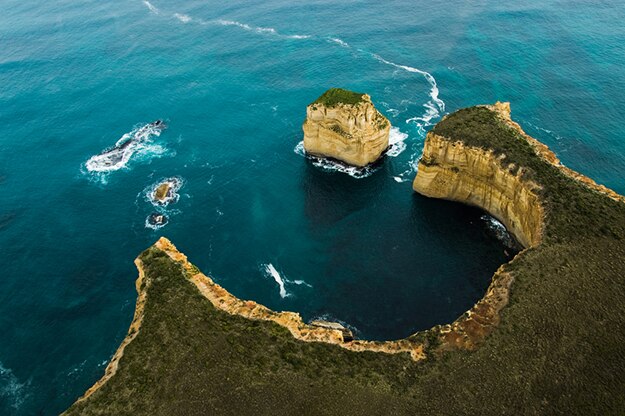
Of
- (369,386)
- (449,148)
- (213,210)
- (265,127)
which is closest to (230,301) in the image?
(369,386)

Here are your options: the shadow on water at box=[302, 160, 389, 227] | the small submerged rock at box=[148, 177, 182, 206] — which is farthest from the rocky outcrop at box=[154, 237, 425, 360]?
the small submerged rock at box=[148, 177, 182, 206]

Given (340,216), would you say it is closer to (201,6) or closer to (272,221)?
(272,221)

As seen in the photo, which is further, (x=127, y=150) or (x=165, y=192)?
(x=127, y=150)

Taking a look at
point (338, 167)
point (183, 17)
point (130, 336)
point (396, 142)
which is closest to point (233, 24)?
point (183, 17)

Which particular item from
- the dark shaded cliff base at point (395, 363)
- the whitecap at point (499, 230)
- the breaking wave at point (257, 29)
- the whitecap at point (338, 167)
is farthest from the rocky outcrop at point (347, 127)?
the breaking wave at point (257, 29)

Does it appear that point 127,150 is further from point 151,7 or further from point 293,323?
point 151,7

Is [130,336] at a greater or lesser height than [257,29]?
greater
